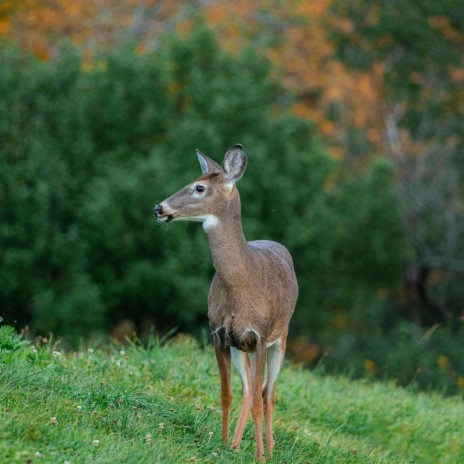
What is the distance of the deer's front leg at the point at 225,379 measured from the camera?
6.93 m

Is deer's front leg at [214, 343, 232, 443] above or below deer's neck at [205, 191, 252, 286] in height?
below

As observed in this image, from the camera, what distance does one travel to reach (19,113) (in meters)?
23.5

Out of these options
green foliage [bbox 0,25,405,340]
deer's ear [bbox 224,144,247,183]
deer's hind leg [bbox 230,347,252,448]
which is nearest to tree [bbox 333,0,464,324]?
green foliage [bbox 0,25,405,340]

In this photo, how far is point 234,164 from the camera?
270 inches

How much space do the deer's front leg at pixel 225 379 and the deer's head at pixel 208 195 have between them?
0.82 m

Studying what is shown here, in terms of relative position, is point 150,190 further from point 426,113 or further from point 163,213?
point 163,213

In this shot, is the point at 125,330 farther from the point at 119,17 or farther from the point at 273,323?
the point at 273,323

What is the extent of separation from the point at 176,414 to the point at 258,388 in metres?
0.77

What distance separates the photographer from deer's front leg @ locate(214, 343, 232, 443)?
22.7 feet

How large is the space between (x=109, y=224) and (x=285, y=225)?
426 centimetres

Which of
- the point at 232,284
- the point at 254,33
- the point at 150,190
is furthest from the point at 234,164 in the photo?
the point at 254,33

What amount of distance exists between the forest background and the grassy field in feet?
30.2

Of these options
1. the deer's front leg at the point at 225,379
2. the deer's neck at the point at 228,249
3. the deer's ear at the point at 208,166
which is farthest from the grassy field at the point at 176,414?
the deer's ear at the point at 208,166

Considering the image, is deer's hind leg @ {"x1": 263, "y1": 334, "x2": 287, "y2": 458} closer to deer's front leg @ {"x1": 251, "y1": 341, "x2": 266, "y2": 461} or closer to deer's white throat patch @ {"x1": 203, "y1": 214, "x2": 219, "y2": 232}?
deer's front leg @ {"x1": 251, "y1": 341, "x2": 266, "y2": 461}
